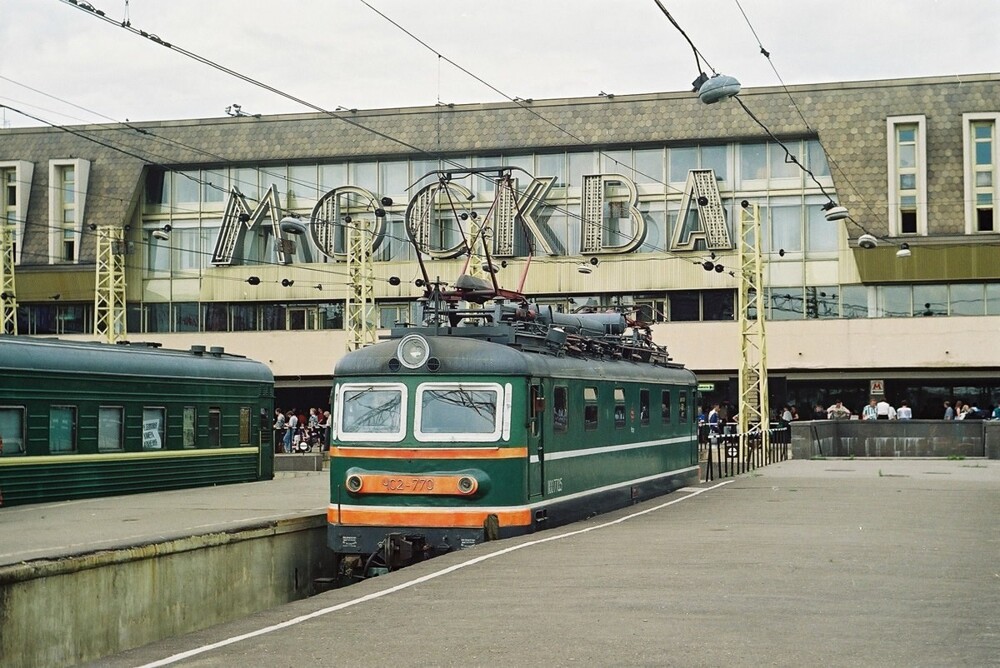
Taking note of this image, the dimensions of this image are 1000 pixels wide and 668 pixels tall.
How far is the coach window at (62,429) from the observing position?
→ 22.8m

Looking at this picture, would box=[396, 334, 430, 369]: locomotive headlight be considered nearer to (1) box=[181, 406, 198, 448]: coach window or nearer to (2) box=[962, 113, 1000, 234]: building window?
(1) box=[181, 406, 198, 448]: coach window

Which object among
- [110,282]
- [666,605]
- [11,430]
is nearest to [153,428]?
[11,430]

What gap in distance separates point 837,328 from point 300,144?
2387cm

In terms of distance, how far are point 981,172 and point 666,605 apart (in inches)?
1851

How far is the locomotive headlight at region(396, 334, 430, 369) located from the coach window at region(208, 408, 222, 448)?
12115 millimetres

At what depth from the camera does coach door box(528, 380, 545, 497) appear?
54.4ft

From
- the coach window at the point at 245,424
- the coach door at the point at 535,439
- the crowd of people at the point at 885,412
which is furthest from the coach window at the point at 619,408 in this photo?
the crowd of people at the point at 885,412

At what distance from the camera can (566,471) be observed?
59.4ft

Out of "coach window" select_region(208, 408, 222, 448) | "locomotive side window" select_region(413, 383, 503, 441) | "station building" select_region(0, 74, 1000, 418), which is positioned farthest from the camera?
"station building" select_region(0, 74, 1000, 418)

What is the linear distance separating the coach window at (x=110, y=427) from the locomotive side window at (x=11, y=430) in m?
2.03

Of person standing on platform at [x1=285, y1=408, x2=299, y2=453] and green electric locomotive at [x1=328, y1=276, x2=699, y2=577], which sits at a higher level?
green electric locomotive at [x1=328, y1=276, x2=699, y2=577]

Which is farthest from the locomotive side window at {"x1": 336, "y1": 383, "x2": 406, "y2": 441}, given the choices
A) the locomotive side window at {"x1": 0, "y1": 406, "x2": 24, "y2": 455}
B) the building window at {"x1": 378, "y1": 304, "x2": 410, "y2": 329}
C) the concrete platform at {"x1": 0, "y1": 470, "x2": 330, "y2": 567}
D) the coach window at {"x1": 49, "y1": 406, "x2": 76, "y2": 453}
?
the building window at {"x1": 378, "y1": 304, "x2": 410, "y2": 329}

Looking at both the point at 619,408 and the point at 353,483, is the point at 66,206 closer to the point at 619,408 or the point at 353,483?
the point at 619,408

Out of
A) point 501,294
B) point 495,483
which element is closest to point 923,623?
point 495,483
